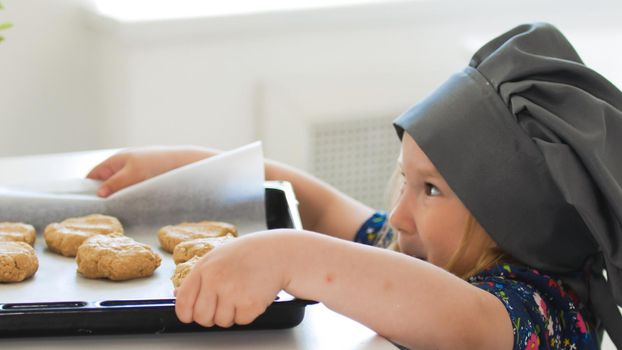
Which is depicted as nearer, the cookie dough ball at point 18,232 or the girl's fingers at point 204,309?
the girl's fingers at point 204,309

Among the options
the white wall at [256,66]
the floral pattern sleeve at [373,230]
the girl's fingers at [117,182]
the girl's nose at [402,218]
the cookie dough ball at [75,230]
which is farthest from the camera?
the white wall at [256,66]

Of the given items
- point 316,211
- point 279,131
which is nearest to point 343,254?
point 316,211

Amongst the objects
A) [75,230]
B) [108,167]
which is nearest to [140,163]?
[108,167]

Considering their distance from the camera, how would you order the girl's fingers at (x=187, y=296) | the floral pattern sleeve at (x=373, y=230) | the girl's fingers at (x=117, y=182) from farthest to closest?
the floral pattern sleeve at (x=373, y=230), the girl's fingers at (x=117, y=182), the girl's fingers at (x=187, y=296)

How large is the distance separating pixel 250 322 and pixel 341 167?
144 centimetres

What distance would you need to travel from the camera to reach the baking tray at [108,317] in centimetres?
79

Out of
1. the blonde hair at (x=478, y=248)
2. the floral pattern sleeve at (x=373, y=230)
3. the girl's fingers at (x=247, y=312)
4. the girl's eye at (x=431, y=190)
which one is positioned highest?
the girl's eye at (x=431, y=190)

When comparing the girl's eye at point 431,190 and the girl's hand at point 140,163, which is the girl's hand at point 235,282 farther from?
Result: the girl's hand at point 140,163

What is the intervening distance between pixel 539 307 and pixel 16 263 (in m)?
0.57

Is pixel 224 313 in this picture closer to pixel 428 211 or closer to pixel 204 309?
pixel 204 309

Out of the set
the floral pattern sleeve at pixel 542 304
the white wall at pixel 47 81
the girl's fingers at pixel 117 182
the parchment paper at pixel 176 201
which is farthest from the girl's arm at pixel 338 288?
the white wall at pixel 47 81

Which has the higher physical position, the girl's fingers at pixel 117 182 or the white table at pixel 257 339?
the girl's fingers at pixel 117 182

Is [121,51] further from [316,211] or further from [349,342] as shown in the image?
[349,342]

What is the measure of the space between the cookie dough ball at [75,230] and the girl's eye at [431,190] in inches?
15.3
